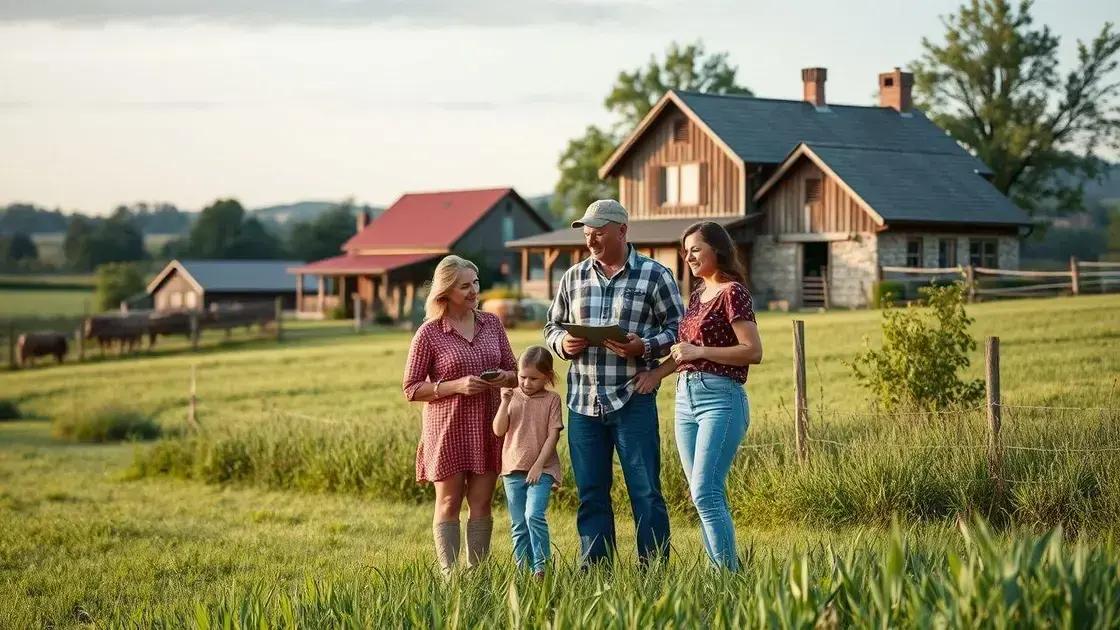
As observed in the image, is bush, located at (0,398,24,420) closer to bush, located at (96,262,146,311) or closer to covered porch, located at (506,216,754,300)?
covered porch, located at (506,216,754,300)

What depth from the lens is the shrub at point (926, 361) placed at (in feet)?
40.0

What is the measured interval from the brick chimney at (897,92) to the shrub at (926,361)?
3278 centimetres

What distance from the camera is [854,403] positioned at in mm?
15742

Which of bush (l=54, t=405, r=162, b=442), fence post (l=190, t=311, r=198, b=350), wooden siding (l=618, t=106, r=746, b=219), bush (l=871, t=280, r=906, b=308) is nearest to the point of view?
bush (l=54, t=405, r=162, b=442)

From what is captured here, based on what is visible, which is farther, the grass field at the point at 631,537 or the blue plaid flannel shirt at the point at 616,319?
the blue plaid flannel shirt at the point at 616,319

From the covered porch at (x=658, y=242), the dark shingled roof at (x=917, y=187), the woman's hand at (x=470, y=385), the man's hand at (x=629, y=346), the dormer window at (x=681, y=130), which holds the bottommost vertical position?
the woman's hand at (x=470, y=385)

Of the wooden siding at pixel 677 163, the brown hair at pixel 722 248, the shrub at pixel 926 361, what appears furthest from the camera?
the wooden siding at pixel 677 163

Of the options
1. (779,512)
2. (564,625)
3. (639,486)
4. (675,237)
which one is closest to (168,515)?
(779,512)

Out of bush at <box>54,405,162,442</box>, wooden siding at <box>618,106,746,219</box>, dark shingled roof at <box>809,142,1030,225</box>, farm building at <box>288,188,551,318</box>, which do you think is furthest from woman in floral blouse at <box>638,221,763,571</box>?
farm building at <box>288,188,551,318</box>

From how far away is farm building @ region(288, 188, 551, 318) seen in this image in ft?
179

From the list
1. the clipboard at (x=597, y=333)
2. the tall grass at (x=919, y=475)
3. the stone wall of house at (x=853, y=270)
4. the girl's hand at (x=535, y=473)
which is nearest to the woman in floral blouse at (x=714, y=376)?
the clipboard at (x=597, y=333)

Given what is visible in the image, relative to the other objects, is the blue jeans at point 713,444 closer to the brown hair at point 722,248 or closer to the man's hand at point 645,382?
the man's hand at point 645,382

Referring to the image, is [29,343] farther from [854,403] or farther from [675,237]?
[854,403]

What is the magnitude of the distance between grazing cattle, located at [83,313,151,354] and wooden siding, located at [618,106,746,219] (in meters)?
15.3
